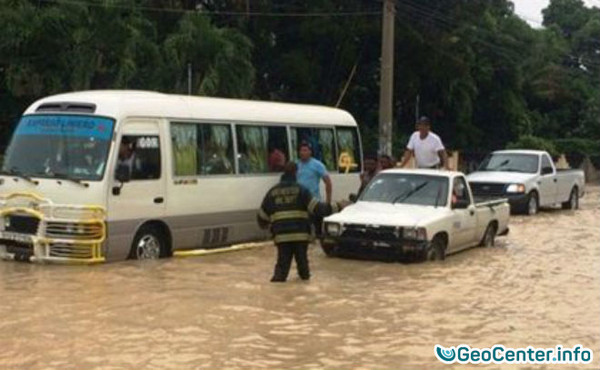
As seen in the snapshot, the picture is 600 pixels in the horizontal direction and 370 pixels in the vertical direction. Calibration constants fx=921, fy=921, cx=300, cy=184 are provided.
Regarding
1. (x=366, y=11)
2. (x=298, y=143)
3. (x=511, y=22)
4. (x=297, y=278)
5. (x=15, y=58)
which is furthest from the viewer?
(x=511, y=22)

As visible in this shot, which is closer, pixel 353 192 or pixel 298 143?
pixel 298 143

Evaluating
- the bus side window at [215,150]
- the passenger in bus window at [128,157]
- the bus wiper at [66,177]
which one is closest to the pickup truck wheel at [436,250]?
the bus side window at [215,150]

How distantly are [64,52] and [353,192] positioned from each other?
1222 centimetres

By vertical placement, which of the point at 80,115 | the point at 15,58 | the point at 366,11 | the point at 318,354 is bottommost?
the point at 318,354

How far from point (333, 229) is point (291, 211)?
275 cm

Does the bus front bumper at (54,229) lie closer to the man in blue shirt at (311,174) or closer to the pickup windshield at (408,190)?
the man in blue shirt at (311,174)

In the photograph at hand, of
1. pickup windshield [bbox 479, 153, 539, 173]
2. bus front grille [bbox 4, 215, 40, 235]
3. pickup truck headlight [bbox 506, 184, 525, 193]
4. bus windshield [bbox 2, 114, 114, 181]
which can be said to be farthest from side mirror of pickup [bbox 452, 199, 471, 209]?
pickup windshield [bbox 479, 153, 539, 173]

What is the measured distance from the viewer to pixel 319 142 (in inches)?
747

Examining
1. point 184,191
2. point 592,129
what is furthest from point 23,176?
point 592,129

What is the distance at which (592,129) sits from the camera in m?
57.9

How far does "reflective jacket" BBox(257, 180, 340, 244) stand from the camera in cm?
1191

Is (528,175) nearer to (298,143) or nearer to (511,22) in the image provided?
(298,143)

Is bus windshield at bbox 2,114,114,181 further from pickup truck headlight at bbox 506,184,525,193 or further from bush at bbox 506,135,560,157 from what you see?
bush at bbox 506,135,560,157

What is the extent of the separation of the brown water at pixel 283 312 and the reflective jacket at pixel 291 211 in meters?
0.69
